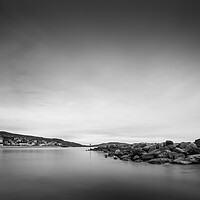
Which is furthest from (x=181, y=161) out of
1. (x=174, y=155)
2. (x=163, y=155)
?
(x=163, y=155)

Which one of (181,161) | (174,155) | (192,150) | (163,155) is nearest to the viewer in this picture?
(181,161)

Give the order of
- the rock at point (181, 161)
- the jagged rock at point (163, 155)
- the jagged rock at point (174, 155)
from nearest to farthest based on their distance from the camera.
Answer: the rock at point (181, 161) < the jagged rock at point (174, 155) < the jagged rock at point (163, 155)

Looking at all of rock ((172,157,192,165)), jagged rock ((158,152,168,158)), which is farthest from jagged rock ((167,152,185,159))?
rock ((172,157,192,165))

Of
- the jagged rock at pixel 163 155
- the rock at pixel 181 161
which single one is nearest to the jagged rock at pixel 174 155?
the jagged rock at pixel 163 155

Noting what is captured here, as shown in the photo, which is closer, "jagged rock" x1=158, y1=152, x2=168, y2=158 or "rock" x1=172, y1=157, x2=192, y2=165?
"rock" x1=172, y1=157, x2=192, y2=165

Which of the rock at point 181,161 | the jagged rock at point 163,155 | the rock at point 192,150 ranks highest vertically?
the rock at point 192,150

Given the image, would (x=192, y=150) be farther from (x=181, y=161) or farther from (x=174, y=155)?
(x=181, y=161)

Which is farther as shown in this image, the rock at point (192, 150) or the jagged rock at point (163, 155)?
the rock at point (192, 150)

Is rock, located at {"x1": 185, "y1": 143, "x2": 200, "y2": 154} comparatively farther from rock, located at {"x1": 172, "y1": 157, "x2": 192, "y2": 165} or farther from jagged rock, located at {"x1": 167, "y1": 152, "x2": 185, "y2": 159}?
rock, located at {"x1": 172, "y1": 157, "x2": 192, "y2": 165}

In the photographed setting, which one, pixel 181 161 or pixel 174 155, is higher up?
pixel 174 155

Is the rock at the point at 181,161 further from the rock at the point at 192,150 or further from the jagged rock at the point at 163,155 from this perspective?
the rock at the point at 192,150

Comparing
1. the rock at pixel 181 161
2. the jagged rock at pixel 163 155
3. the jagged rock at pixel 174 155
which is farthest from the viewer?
the jagged rock at pixel 163 155

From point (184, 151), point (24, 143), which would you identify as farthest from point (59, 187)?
point (24, 143)

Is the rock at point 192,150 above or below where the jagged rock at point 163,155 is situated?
above
